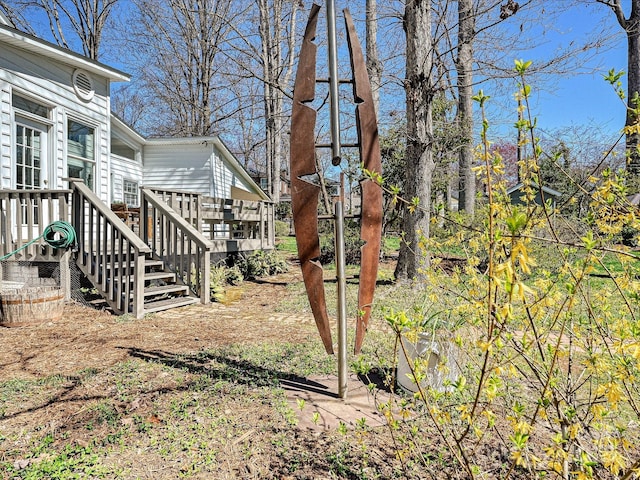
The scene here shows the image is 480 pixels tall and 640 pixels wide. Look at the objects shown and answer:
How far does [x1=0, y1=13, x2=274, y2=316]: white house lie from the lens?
5559mm

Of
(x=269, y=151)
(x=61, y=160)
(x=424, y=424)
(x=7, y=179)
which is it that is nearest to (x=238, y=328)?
(x=424, y=424)

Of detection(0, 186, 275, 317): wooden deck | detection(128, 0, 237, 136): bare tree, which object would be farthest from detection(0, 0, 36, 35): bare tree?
detection(0, 186, 275, 317): wooden deck

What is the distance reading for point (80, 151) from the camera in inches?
331

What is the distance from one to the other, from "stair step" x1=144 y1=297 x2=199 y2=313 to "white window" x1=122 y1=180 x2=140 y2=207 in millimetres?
7460

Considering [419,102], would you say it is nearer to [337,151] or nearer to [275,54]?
[337,151]

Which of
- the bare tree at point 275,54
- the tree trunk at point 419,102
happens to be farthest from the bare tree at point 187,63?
the tree trunk at point 419,102

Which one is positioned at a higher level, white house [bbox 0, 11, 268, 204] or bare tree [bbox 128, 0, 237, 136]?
bare tree [bbox 128, 0, 237, 136]

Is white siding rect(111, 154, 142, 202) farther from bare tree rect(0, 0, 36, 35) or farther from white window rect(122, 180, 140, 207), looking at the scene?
bare tree rect(0, 0, 36, 35)

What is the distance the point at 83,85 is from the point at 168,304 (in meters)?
5.79

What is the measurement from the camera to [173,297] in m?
6.56

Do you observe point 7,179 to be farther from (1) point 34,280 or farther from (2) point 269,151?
(2) point 269,151

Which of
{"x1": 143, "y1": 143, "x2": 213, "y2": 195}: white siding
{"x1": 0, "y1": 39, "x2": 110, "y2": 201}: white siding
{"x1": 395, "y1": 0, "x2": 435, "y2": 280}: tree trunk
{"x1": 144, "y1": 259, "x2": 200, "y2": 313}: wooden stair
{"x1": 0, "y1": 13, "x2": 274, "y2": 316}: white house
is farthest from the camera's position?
{"x1": 143, "y1": 143, "x2": 213, "y2": 195}: white siding

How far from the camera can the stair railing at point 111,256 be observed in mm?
5203

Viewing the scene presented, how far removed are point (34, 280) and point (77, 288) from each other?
0.57 metres
